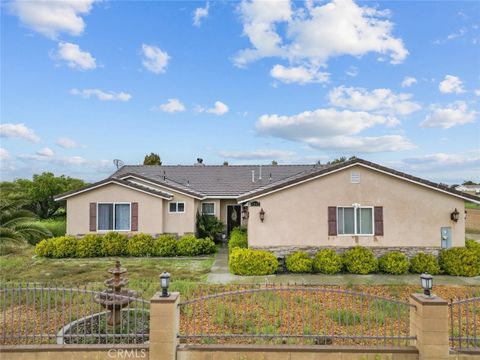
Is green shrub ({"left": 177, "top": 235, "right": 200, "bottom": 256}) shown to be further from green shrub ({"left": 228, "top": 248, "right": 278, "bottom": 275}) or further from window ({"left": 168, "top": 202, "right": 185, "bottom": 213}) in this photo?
green shrub ({"left": 228, "top": 248, "right": 278, "bottom": 275})

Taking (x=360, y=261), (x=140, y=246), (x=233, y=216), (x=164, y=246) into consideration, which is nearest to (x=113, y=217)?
(x=140, y=246)

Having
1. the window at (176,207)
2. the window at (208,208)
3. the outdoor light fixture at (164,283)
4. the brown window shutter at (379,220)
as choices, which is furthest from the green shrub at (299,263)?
the window at (208,208)

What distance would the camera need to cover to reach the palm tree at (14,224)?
11.2 meters

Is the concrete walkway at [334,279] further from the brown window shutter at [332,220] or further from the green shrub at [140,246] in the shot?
the green shrub at [140,246]

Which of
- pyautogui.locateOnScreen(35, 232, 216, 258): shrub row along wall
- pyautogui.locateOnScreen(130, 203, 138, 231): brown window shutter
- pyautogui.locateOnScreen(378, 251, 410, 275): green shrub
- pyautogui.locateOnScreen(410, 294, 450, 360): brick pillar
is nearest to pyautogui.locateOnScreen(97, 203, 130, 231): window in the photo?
pyautogui.locateOnScreen(130, 203, 138, 231): brown window shutter

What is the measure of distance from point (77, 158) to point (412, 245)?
71.4ft

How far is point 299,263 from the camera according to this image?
12.7 m

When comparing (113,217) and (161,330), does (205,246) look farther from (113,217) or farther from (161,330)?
(161,330)

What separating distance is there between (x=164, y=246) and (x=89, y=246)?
365 cm

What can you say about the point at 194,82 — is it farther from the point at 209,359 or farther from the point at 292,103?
the point at 209,359

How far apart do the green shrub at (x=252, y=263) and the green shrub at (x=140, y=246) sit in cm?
566

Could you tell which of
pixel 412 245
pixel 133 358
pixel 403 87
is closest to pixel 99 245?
pixel 133 358

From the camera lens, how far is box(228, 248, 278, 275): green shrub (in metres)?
12.5

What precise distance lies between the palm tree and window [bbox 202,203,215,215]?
10.1 metres
